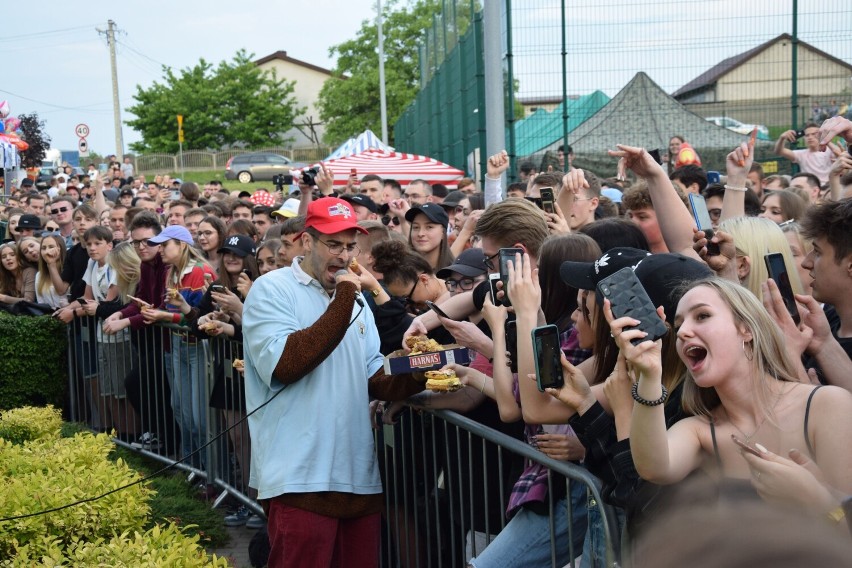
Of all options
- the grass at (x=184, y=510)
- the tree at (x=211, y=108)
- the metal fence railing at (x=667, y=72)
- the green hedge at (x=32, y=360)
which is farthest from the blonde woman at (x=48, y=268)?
the tree at (x=211, y=108)

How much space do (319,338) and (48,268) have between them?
7.42 meters

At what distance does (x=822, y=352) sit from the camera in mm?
3393

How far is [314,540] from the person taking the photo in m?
4.81

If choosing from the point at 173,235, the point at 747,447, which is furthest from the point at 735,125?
the point at 747,447

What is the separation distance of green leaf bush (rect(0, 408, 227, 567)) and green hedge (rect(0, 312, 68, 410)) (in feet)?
13.1

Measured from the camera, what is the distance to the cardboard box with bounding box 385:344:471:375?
→ 4430 millimetres

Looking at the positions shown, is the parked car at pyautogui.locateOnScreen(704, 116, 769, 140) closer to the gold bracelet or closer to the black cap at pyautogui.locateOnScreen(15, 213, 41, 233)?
the black cap at pyautogui.locateOnScreen(15, 213, 41, 233)

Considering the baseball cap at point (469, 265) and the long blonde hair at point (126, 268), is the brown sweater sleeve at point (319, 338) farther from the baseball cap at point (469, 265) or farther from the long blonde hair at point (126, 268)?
the long blonde hair at point (126, 268)

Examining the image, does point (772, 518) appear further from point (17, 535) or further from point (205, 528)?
point (205, 528)

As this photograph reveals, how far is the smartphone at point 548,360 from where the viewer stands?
337 centimetres

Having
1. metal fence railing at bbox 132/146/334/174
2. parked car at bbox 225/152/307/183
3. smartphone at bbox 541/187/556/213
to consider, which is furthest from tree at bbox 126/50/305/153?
smartphone at bbox 541/187/556/213

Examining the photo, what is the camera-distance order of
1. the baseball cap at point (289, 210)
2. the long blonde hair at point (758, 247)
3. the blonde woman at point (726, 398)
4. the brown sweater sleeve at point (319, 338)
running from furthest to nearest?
1. the baseball cap at point (289, 210)
2. the brown sweater sleeve at point (319, 338)
3. the long blonde hair at point (758, 247)
4. the blonde woman at point (726, 398)

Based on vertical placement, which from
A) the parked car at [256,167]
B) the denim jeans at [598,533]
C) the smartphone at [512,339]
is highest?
the parked car at [256,167]

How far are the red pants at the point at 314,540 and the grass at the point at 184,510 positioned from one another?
1.66 m
